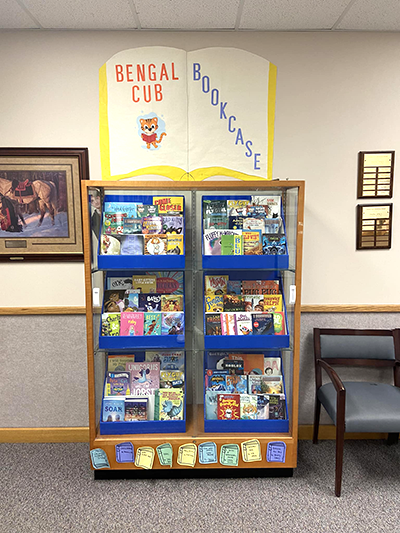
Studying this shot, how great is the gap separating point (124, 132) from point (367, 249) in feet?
6.18

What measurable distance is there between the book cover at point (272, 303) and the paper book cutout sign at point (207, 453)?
892 mm

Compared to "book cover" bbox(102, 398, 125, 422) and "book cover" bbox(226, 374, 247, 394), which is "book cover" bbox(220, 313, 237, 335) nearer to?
"book cover" bbox(226, 374, 247, 394)

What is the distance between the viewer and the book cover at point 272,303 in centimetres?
224

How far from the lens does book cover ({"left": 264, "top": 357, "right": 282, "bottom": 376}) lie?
2.29 m

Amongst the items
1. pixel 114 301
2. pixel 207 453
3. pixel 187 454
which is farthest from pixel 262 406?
pixel 114 301

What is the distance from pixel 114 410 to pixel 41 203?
1473 millimetres

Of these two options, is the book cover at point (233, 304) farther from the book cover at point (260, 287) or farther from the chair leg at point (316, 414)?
the chair leg at point (316, 414)

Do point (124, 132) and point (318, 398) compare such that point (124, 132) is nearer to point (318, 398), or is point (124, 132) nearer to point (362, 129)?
point (362, 129)

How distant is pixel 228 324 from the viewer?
2.18 meters

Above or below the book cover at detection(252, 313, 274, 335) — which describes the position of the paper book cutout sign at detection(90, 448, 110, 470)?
below

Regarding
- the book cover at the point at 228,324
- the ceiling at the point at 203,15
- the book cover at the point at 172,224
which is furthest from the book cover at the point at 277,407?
the ceiling at the point at 203,15

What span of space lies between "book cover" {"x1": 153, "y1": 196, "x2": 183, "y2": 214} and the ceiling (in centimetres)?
110

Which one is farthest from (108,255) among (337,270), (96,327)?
(337,270)

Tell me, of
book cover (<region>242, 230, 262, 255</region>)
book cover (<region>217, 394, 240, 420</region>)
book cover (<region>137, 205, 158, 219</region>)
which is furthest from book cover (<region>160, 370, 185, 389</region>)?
book cover (<region>137, 205, 158, 219</region>)
